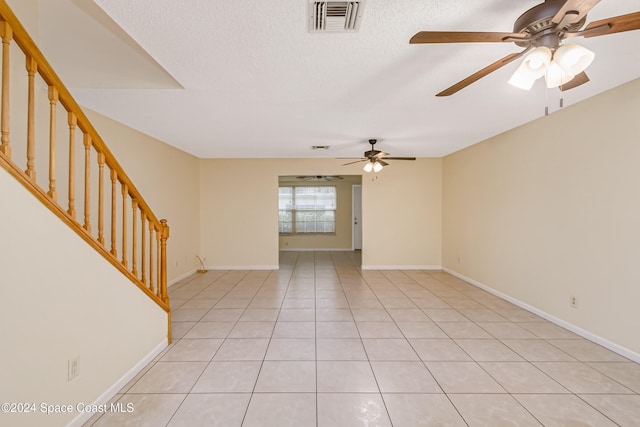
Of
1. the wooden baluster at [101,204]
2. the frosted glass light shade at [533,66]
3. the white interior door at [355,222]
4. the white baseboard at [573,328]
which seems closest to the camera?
the frosted glass light shade at [533,66]

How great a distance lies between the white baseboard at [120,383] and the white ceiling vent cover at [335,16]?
274 centimetres

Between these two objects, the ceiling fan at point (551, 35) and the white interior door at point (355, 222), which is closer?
the ceiling fan at point (551, 35)

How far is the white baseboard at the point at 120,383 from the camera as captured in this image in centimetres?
168

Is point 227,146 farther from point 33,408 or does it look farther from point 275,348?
point 33,408

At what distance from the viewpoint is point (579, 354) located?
251 cm

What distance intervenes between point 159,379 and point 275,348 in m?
0.96

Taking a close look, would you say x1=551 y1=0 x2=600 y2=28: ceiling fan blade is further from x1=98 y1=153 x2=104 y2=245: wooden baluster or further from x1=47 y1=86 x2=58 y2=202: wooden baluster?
x1=98 y1=153 x2=104 y2=245: wooden baluster

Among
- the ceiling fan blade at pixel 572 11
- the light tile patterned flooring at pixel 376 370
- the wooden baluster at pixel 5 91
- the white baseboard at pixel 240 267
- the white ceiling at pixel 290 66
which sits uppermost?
the white ceiling at pixel 290 66

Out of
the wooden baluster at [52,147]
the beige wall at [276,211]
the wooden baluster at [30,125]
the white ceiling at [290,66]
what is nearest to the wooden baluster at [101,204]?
the wooden baluster at [52,147]

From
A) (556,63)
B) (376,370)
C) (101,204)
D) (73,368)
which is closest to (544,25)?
(556,63)

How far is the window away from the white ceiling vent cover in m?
7.35

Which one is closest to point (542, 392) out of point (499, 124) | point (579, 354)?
point (579, 354)

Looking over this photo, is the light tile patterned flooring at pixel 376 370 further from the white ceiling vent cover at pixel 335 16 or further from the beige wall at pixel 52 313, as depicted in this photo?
the white ceiling vent cover at pixel 335 16

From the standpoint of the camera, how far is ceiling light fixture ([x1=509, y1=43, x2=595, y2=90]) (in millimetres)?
1279
